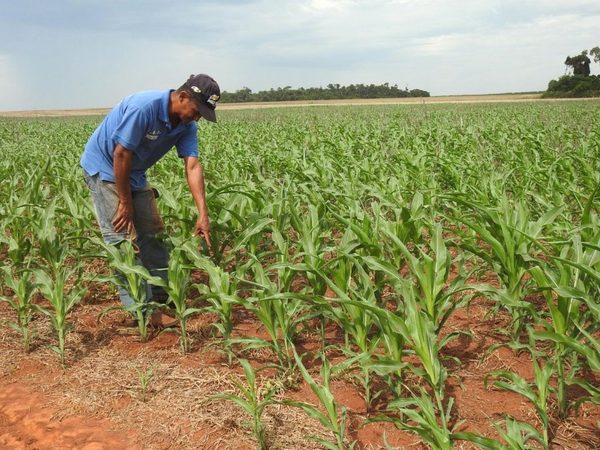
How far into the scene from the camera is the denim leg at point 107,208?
10.9 ft

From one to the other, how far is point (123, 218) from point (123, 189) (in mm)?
213

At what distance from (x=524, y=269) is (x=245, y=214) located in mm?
2166

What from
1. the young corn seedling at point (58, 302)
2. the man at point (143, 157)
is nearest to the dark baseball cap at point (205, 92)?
the man at point (143, 157)

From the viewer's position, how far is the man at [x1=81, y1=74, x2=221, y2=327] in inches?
119

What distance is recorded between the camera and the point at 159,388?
8.57 ft

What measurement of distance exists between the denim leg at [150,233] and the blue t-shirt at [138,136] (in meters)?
Answer: 0.11

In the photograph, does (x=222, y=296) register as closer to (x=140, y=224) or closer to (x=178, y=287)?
(x=178, y=287)

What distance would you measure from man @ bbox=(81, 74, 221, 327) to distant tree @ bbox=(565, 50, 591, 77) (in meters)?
72.7

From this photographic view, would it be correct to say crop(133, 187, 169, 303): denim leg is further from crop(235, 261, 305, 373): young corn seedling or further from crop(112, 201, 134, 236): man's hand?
crop(235, 261, 305, 373): young corn seedling

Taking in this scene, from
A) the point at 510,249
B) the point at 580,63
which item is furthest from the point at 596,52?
the point at 510,249

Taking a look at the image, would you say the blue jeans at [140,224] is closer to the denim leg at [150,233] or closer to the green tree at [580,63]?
the denim leg at [150,233]

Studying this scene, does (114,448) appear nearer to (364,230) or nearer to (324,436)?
(324,436)

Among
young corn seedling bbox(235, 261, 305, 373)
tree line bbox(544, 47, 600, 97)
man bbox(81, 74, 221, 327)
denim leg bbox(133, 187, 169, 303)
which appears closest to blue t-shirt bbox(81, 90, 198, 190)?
man bbox(81, 74, 221, 327)

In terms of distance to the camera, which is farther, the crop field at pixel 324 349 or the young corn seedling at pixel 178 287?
the young corn seedling at pixel 178 287
